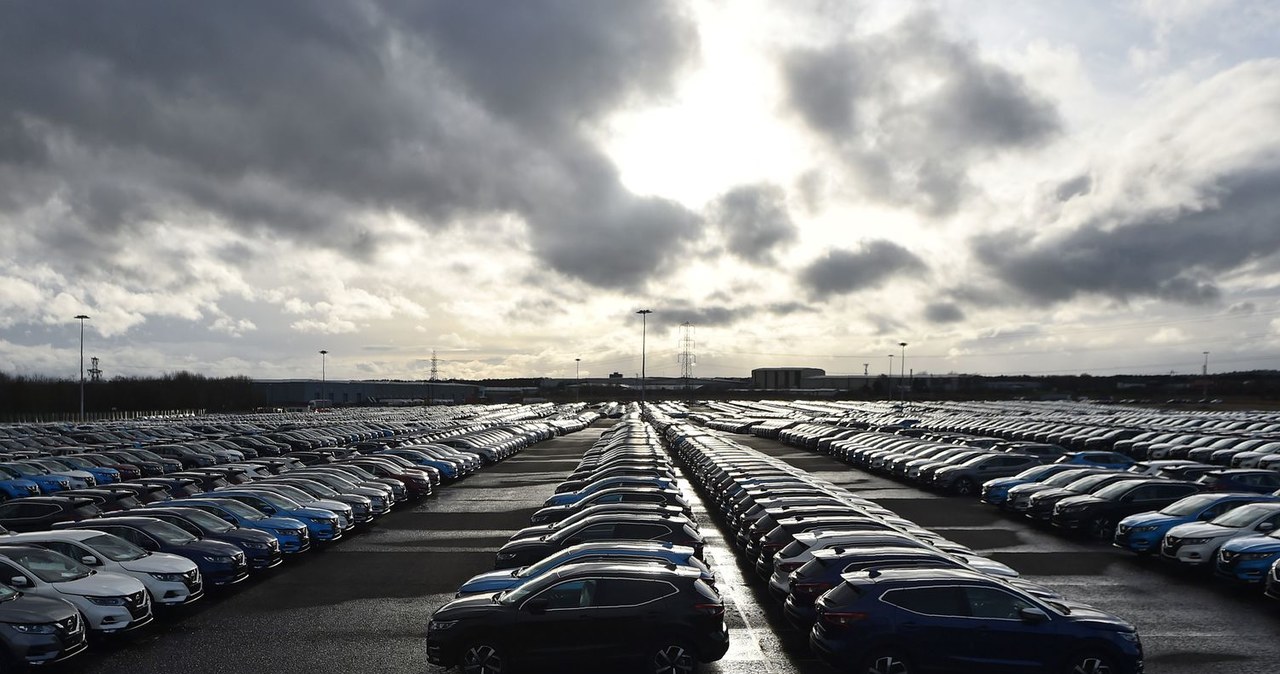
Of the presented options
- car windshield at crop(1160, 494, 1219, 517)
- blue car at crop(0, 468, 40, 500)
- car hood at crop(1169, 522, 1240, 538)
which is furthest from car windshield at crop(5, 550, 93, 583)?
car windshield at crop(1160, 494, 1219, 517)

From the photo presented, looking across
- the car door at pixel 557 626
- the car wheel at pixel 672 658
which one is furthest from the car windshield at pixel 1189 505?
the car door at pixel 557 626

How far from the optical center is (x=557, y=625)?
367 inches

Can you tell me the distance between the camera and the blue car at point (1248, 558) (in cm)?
1301

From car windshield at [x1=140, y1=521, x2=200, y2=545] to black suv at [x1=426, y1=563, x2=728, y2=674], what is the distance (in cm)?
701

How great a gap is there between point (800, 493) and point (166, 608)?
11525 mm

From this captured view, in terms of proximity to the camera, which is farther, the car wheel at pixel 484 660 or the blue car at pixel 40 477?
the blue car at pixel 40 477

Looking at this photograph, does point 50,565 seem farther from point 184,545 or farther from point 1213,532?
point 1213,532

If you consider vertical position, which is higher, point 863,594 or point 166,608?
point 863,594

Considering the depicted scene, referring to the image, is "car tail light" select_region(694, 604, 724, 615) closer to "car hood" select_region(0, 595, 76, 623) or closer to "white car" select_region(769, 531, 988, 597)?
"white car" select_region(769, 531, 988, 597)

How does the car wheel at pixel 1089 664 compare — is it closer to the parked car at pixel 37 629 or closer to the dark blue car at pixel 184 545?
the parked car at pixel 37 629

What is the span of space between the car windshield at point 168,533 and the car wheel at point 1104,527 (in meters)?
18.0

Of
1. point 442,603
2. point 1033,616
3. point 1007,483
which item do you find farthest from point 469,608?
point 1007,483

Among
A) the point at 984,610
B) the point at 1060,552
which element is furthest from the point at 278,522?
the point at 1060,552

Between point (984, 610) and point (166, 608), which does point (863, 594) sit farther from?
point (166, 608)
